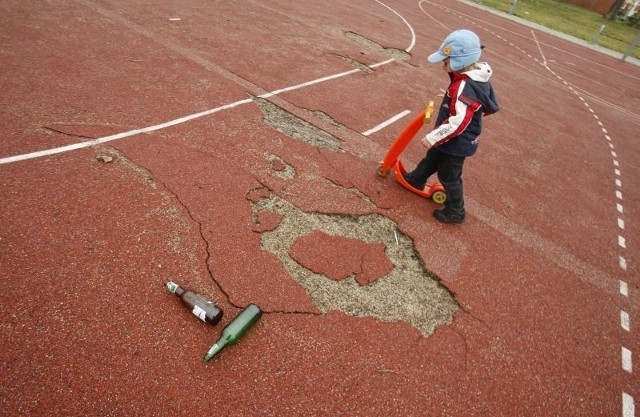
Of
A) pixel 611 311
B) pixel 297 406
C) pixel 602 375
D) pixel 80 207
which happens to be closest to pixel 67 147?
pixel 80 207

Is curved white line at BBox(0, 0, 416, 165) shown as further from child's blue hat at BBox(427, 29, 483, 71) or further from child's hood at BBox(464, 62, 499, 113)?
child's hood at BBox(464, 62, 499, 113)

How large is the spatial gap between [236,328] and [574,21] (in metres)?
38.0

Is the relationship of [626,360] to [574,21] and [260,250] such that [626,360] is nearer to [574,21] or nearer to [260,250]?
[260,250]

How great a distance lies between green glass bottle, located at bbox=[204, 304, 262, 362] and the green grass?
29147 millimetres

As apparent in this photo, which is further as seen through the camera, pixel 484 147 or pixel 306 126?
pixel 484 147

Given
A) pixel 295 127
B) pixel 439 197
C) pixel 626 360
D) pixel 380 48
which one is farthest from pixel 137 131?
pixel 380 48

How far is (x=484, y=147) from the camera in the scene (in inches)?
294

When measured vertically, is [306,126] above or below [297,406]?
above

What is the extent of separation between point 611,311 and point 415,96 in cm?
583

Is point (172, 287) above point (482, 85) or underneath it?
underneath

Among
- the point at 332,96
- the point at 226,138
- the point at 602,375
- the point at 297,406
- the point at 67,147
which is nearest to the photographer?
the point at 297,406

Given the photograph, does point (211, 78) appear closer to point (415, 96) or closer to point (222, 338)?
point (415, 96)

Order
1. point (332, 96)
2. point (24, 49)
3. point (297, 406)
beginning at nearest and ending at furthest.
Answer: point (297, 406) < point (24, 49) < point (332, 96)

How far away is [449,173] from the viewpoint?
4.72 metres
